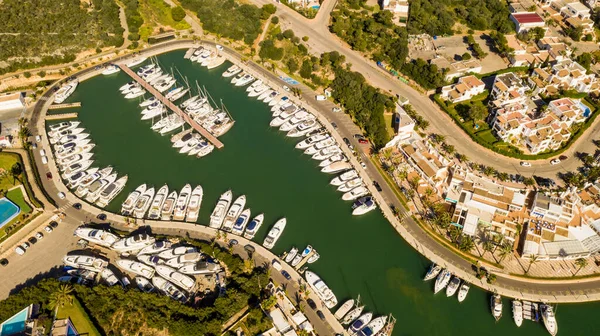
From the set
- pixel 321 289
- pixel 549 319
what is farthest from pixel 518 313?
pixel 321 289

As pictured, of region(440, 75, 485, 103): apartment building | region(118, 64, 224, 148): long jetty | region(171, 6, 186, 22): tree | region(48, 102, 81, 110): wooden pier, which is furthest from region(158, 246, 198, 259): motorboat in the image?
region(171, 6, 186, 22): tree

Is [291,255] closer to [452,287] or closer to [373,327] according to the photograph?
[373,327]

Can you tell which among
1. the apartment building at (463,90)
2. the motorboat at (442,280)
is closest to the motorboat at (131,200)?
the motorboat at (442,280)

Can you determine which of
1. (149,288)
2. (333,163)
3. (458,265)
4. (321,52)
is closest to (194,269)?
(149,288)

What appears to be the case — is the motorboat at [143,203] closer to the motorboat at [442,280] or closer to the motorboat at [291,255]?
the motorboat at [291,255]

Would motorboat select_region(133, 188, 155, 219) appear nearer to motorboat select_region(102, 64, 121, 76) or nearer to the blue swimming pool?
the blue swimming pool
